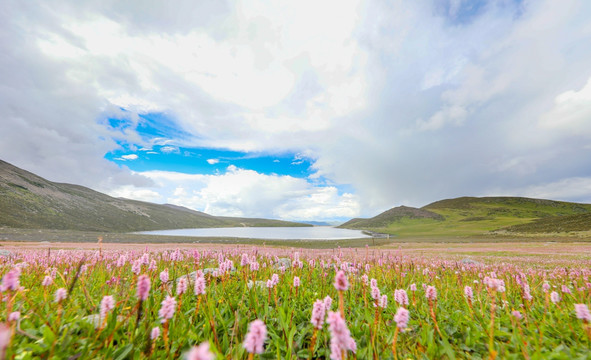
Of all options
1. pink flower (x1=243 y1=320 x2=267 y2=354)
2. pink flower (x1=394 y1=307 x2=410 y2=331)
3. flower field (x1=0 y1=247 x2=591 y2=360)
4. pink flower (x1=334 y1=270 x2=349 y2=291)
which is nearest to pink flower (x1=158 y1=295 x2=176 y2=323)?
flower field (x1=0 y1=247 x2=591 y2=360)

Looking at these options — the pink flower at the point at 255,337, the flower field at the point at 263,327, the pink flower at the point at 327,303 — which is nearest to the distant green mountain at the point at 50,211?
the flower field at the point at 263,327

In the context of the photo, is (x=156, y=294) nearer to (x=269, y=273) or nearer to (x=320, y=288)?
(x=269, y=273)

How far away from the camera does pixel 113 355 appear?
103 inches

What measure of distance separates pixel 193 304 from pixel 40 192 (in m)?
213

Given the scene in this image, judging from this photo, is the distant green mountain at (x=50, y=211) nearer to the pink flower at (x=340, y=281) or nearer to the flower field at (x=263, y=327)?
the flower field at (x=263, y=327)

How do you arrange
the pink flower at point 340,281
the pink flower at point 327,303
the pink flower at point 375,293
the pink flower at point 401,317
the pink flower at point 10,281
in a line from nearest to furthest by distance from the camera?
1. the pink flower at point 340,281
2. the pink flower at point 10,281
3. the pink flower at point 401,317
4. the pink flower at point 327,303
5. the pink flower at point 375,293

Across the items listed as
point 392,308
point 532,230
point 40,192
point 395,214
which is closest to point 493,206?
point 395,214

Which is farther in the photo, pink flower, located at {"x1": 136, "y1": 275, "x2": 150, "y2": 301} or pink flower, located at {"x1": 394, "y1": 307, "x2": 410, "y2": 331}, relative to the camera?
pink flower, located at {"x1": 394, "y1": 307, "x2": 410, "y2": 331}

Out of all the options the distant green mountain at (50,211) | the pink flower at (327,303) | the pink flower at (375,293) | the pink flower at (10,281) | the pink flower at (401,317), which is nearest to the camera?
the pink flower at (10,281)

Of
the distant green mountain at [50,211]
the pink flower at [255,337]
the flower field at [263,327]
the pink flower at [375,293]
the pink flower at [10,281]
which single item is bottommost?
the flower field at [263,327]

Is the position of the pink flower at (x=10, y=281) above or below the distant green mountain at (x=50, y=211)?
below

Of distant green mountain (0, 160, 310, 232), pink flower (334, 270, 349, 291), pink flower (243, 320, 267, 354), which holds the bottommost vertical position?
pink flower (243, 320, 267, 354)

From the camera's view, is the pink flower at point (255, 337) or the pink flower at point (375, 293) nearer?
the pink flower at point (255, 337)

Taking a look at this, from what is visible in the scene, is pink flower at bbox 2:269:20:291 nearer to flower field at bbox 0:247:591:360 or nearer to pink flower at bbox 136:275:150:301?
flower field at bbox 0:247:591:360
